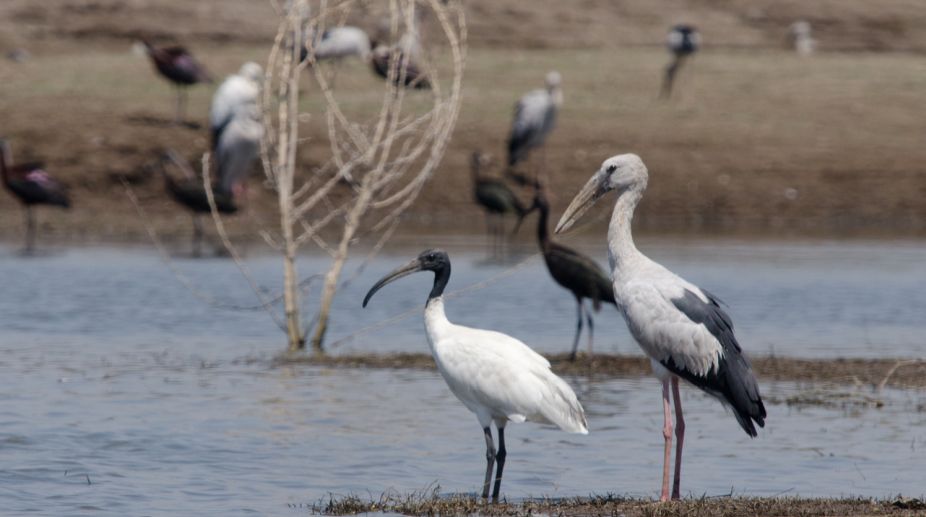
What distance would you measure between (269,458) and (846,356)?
609 centimetres

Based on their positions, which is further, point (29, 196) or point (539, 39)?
point (539, 39)

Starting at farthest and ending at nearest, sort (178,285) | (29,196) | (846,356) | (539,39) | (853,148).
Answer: (539,39), (853,148), (29,196), (178,285), (846,356)

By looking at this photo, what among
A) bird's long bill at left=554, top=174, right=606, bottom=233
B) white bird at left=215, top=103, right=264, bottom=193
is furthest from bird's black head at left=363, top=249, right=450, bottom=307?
white bird at left=215, top=103, right=264, bottom=193

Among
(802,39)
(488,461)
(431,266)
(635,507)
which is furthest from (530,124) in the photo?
(635,507)

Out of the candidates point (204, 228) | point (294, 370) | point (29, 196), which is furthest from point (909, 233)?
point (294, 370)

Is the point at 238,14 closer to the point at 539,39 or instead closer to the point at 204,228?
the point at 539,39

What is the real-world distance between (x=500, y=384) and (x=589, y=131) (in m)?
19.9

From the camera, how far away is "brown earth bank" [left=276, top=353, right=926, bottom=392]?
12336 millimetres

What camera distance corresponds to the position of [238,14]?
132ft

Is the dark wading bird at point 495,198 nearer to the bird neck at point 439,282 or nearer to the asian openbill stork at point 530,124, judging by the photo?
the asian openbill stork at point 530,124

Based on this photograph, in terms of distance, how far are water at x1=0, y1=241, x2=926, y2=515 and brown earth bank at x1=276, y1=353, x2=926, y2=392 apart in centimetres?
27

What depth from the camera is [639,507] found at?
768cm

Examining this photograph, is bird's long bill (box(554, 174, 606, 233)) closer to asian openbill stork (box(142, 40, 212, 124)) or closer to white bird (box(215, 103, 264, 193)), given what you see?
white bird (box(215, 103, 264, 193))

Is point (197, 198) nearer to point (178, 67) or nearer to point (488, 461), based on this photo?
point (178, 67)
